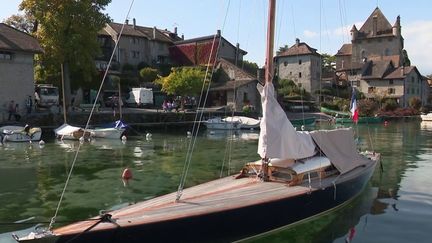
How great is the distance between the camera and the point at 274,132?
494 inches

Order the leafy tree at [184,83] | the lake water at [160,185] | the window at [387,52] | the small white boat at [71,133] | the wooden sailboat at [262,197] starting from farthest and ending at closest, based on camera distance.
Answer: the window at [387,52] < the leafy tree at [184,83] < the small white boat at [71,133] < the lake water at [160,185] < the wooden sailboat at [262,197]

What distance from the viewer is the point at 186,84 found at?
197 feet

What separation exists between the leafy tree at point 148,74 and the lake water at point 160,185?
38.0m

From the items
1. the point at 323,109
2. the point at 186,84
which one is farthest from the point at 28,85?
the point at 323,109

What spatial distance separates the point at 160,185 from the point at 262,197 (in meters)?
8.69

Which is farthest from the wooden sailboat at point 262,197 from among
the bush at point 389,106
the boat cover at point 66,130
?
the bush at point 389,106

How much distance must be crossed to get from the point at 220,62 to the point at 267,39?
2466 inches

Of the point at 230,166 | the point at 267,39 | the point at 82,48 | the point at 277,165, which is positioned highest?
the point at 82,48

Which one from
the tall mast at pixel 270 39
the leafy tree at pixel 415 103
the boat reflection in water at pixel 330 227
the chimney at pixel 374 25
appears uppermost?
the chimney at pixel 374 25

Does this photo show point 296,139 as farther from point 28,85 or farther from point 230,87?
point 230,87

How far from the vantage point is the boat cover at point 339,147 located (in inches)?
584

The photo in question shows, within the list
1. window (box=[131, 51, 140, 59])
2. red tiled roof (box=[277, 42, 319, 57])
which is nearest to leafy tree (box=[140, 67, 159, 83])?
window (box=[131, 51, 140, 59])

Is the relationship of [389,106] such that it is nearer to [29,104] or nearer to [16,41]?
[29,104]

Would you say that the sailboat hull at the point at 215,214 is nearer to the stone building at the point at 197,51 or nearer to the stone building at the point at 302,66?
the stone building at the point at 197,51
